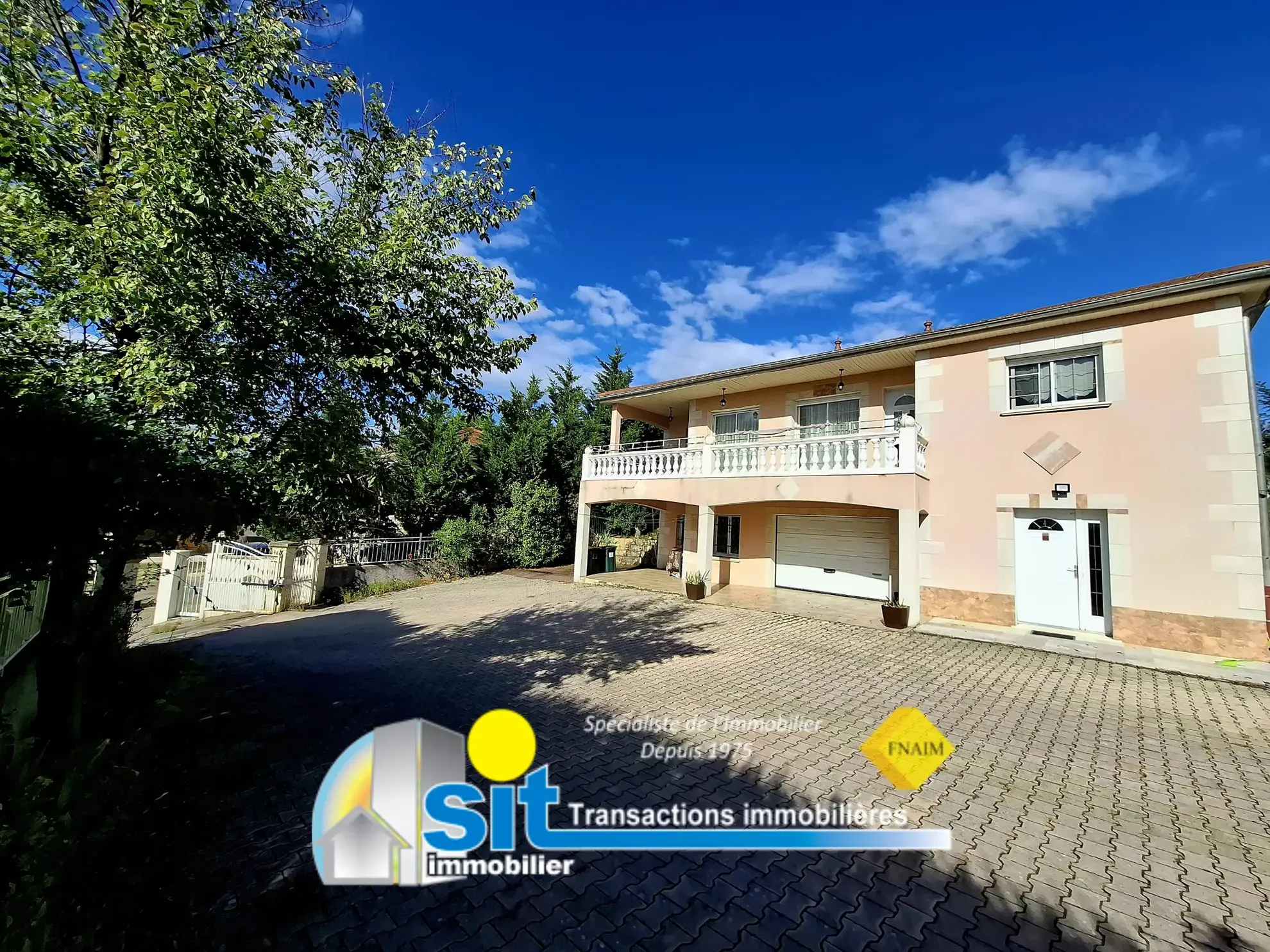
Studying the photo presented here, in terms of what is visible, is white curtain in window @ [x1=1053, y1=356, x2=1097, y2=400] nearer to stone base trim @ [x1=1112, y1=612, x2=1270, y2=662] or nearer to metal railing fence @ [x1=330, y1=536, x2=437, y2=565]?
stone base trim @ [x1=1112, y1=612, x2=1270, y2=662]

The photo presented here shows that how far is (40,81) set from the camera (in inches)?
163

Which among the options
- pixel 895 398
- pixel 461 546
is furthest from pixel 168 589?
pixel 895 398

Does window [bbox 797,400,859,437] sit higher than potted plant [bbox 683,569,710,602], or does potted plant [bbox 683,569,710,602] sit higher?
window [bbox 797,400,859,437]

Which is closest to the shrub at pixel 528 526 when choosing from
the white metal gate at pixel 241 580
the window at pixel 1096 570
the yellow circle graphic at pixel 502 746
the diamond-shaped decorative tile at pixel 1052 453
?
the white metal gate at pixel 241 580

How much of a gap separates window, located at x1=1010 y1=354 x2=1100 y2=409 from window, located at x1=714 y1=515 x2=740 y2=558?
24.3 ft

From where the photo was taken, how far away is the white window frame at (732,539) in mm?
14914

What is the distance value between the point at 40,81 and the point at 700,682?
8791 mm

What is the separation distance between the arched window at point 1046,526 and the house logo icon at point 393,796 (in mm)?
10040

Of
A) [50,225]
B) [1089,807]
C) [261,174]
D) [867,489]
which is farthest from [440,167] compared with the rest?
[867,489]

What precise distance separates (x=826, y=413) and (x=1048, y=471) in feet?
17.7

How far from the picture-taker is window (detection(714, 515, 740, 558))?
49.1 feet

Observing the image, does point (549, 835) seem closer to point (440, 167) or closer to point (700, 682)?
point (700, 682)

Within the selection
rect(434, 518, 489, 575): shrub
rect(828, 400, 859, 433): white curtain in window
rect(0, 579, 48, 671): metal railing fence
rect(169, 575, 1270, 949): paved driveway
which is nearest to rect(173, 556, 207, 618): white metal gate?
rect(169, 575, 1270, 949): paved driveway

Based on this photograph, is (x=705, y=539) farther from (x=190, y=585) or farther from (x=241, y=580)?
(x=190, y=585)
